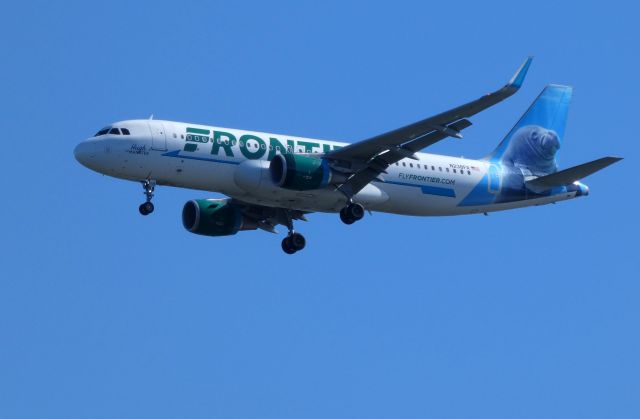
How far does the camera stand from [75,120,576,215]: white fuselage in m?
56.2

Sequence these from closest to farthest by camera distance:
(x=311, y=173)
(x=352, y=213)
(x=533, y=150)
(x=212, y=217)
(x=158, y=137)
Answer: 1. (x=158, y=137)
2. (x=311, y=173)
3. (x=352, y=213)
4. (x=212, y=217)
5. (x=533, y=150)

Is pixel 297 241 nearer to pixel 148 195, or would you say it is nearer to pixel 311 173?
pixel 311 173

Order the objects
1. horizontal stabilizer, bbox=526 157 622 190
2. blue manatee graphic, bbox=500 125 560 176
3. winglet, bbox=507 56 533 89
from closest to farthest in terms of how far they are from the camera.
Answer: winglet, bbox=507 56 533 89 < horizontal stabilizer, bbox=526 157 622 190 < blue manatee graphic, bbox=500 125 560 176

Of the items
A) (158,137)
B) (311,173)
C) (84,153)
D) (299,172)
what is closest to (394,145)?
(311,173)

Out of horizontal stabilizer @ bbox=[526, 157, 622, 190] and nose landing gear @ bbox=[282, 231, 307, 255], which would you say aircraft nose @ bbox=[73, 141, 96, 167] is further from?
horizontal stabilizer @ bbox=[526, 157, 622, 190]

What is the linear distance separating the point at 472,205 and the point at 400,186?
13.2 feet

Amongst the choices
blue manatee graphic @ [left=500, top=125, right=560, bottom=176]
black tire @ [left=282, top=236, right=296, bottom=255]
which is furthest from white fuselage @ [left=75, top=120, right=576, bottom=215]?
blue manatee graphic @ [left=500, top=125, right=560, bottom=176]

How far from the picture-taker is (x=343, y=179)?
58188 mm

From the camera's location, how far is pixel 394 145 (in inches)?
2258

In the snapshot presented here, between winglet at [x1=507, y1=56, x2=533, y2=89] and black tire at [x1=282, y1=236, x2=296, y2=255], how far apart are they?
14.6 m

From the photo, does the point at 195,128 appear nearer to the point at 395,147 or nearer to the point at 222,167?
the point at 222,167

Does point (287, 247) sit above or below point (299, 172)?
below

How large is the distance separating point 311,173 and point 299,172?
2.03ft

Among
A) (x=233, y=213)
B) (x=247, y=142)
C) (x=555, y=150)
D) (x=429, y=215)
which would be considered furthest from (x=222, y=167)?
(x=555, y=150)
